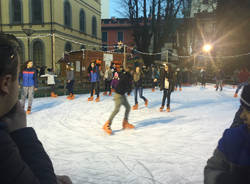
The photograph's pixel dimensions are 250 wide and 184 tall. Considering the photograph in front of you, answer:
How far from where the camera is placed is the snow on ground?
284 cm

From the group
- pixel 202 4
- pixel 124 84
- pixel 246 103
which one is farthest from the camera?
pixel 202 4

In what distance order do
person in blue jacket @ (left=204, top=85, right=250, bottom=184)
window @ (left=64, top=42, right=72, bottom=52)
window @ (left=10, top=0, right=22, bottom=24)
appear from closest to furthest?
person in blue jacket @ (left=204, top=85, right=250, bottom=184), window @ (left=10, top=0, right=22, bottom=24), window @ (left=64, top=42, right=72, bottom=52)

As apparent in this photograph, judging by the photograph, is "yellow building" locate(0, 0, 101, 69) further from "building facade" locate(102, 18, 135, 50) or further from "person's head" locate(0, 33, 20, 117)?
"person's head" locate(0, 33, 20, 117)

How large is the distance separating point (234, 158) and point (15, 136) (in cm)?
99

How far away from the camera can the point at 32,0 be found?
22109 millimetres

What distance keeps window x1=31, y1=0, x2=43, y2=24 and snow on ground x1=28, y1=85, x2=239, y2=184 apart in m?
18.3

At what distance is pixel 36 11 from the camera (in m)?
22.4

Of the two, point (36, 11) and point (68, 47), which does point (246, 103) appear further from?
point (36, 11)

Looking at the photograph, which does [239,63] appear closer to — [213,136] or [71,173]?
[213,136]

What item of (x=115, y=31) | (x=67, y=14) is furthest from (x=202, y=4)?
(x=67, y=14)

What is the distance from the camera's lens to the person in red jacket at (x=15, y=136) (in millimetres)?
618

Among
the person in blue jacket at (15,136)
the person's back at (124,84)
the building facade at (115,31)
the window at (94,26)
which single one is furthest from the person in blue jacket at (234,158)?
the building facade at (115,31)

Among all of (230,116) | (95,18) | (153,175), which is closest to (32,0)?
(95,18)

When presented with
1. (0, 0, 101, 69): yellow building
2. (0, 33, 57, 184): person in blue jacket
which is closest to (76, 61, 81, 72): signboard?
(0, 0, 101, 69): yellow building
